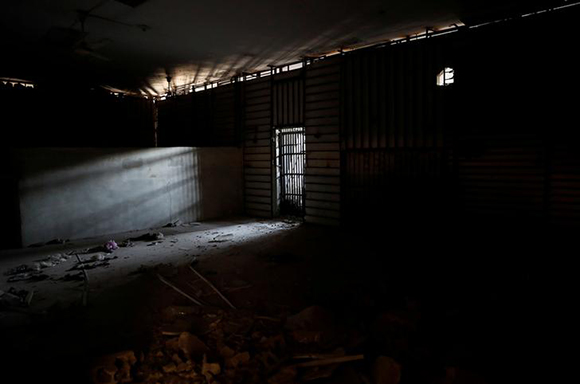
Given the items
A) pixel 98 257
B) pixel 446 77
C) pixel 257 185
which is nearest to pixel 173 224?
pixel 257 185

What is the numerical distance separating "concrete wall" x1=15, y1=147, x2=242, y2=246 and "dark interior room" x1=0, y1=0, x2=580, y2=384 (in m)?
0.05

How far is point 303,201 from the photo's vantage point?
430 inches

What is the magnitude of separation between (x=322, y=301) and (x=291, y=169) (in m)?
7.17

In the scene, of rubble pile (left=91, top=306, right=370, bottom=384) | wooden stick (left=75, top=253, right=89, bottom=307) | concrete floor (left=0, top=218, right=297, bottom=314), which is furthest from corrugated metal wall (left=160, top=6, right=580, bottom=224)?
wooden stick (left=75, top=253, right=89, bottom=307)

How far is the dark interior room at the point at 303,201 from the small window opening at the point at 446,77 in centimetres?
5

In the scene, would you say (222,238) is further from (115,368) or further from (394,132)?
(115,368)

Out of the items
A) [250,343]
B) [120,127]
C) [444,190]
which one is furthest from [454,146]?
[120,127]

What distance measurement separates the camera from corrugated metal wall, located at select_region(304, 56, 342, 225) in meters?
9.74

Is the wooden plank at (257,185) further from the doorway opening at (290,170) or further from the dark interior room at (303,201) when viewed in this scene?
the doorway opening at (290,170)

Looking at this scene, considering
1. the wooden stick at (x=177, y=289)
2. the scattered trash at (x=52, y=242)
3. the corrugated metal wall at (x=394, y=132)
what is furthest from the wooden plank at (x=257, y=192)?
the wooden stick at (x=177, y=289)

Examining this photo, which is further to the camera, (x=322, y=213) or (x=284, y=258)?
(x=322, y=213)

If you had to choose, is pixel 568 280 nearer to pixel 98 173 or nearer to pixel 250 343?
pixel 250 343

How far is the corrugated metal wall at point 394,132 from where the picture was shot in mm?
8047

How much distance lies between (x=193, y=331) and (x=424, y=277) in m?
3.56
